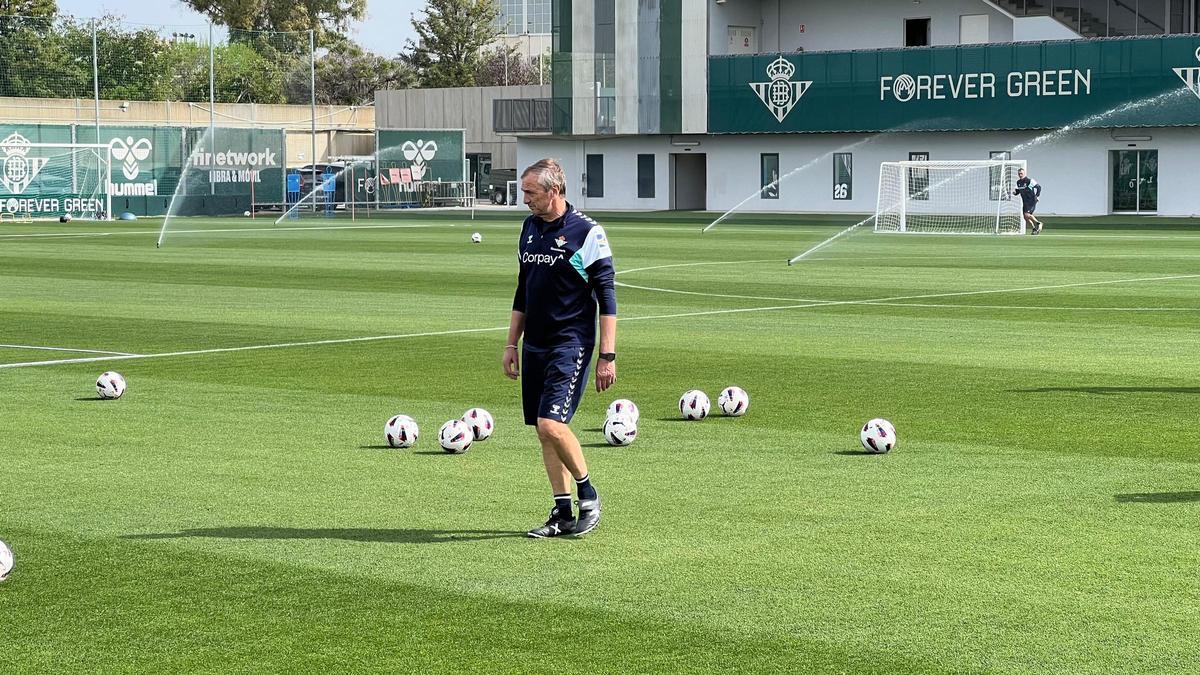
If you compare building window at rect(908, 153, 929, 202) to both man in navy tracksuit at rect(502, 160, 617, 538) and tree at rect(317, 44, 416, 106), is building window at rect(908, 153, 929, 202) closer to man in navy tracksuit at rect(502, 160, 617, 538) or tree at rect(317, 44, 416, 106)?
man in navy tracksuit at rect(502, 160, 617, 538)

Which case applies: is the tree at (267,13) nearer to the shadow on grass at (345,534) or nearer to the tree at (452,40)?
the tree at (452,40)

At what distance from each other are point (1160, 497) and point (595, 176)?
72.1 m

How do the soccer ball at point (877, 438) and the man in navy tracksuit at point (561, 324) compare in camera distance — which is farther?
the soccer ball at point (877, 438)

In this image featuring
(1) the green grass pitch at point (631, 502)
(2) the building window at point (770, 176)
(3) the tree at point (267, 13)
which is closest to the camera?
(1) the green grass pitch at point (631, 502)

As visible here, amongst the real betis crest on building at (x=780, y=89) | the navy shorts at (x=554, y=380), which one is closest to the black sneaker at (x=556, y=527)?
the navy shorts at (x=554, y=380)

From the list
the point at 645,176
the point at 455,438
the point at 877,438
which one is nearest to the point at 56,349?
the point at 455,438

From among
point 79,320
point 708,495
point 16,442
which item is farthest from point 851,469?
point 79,320

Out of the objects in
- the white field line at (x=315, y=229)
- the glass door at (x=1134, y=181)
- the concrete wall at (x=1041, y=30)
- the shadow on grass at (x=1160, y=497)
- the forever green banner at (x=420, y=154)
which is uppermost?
the concrete wall at (x=1041, y=30)

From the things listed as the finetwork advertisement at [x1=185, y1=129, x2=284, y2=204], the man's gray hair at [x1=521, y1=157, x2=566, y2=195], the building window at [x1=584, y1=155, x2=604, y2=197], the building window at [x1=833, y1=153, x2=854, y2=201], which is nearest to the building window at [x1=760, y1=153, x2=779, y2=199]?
the building window at [x1=833, y1=153, x2=854, y2=201]

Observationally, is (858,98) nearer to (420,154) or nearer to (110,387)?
(420,154)

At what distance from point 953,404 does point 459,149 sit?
221 ft

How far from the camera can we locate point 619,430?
12312 millimetres

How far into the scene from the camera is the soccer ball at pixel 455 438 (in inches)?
468

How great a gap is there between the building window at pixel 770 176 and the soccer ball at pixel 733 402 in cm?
6141
